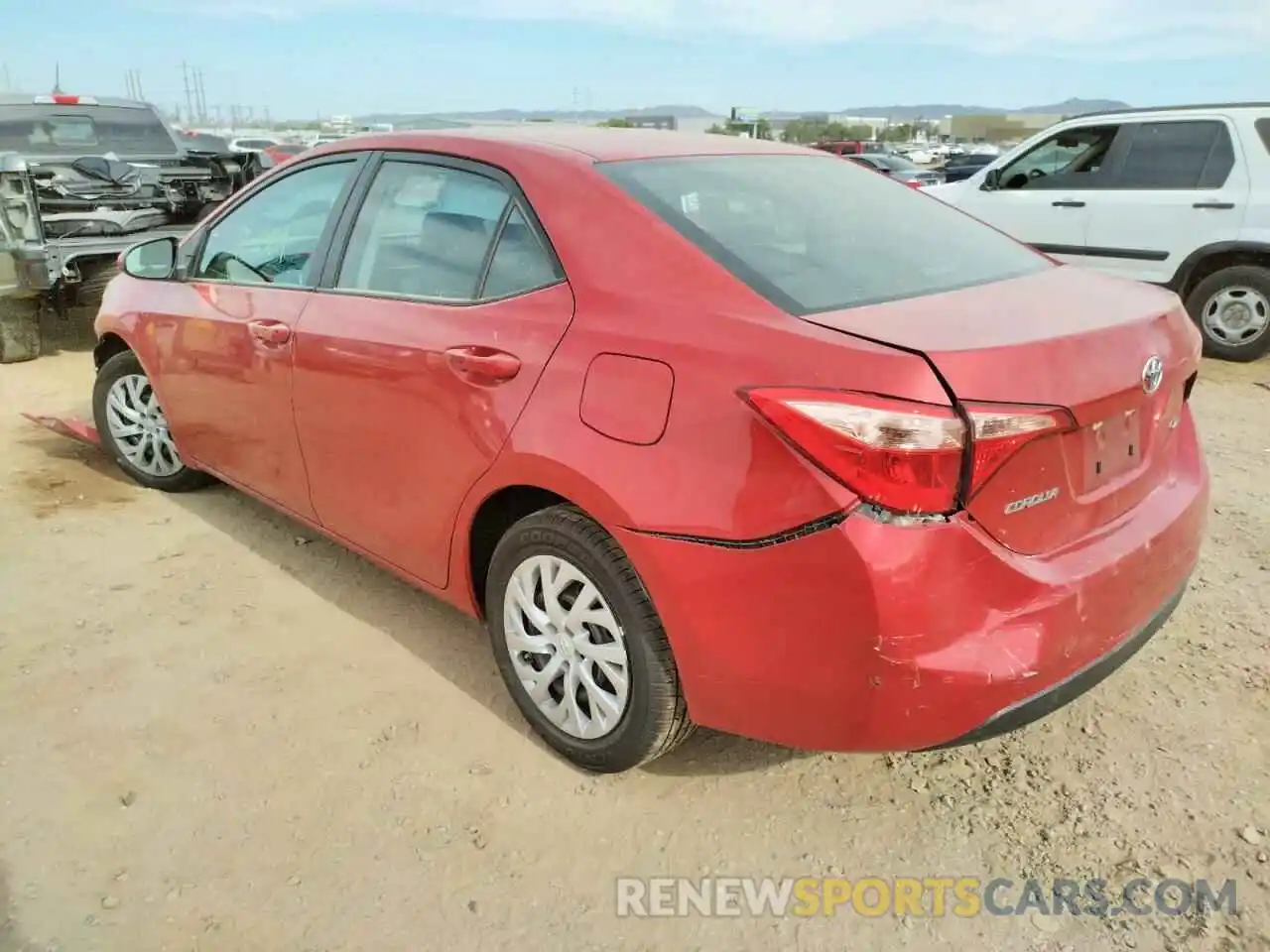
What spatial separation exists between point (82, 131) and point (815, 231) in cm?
810

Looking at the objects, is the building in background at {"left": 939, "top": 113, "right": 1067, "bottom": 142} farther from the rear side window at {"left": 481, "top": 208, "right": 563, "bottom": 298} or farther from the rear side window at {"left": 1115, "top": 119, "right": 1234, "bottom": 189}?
the rear side window at {"left": 481, "top": 208, "right": 563, "bottom": 298}

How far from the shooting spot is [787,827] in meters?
2.41

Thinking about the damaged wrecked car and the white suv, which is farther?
the white suv

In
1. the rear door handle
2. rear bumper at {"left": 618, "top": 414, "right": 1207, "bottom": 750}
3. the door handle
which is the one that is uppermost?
the door handle

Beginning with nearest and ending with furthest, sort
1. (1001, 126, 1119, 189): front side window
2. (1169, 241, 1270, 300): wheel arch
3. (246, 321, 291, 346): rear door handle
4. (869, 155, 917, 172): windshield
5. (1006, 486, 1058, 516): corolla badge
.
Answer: (1006, 486, 1058, 516): corolla badge → (246, 321, 291, 346): rear door handle → (1169, 241, 1270, 300): wheel arch → (1001, 126, 1119, 189): front side window → (869, 155, 917, 172): windshield

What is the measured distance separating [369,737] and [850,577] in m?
1.55

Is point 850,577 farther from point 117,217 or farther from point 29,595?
point 117,217

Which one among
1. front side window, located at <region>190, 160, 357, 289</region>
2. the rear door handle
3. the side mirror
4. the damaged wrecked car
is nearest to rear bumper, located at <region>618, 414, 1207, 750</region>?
the rear door handle

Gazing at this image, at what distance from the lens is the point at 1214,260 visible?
7098mm

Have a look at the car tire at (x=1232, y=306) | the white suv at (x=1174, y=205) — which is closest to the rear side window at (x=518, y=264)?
the white suv at (x=1174, y=205)

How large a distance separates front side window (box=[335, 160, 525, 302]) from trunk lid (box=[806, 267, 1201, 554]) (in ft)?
3.60

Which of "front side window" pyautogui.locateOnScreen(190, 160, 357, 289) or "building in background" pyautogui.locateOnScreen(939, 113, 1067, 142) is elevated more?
"building in background" pyautogui.locateOnScreen(939, 113, 1067, 142)

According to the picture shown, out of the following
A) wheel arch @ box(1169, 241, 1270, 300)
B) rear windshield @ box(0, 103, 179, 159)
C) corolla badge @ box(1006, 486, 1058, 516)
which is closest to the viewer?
corolla badge @ box(1006, 486, 1058, 516)

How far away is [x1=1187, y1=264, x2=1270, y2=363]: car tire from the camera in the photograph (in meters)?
6.85
